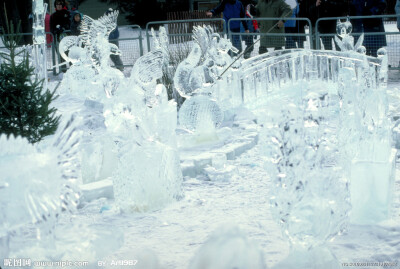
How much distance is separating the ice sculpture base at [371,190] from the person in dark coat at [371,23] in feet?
18.3

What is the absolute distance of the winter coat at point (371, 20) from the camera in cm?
862

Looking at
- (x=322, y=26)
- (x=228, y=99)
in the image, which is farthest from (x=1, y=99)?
(x=322, y=26)

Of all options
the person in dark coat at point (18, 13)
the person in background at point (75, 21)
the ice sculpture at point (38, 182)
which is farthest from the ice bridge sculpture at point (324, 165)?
the person in dark coat at point (18, 13)

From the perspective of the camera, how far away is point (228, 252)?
6.19ft

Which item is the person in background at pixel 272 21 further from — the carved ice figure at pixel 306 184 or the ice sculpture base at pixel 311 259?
the ice sculpture base at pixel 311 259

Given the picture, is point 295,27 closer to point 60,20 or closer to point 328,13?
→ point 328,13

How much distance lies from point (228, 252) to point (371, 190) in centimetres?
177

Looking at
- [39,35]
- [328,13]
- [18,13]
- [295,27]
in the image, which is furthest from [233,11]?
[18,13]

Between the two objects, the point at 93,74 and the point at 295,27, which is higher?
the point at 295,27

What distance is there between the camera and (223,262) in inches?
73.7

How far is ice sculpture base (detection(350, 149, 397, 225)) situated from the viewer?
337cm

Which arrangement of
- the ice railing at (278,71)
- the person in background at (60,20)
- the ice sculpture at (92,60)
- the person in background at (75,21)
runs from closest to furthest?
1. the ice railing at (278,71)
2. the ice sculpture at (92,60)
3. the person in background at (75,21)
4. the person in background at (60,20)

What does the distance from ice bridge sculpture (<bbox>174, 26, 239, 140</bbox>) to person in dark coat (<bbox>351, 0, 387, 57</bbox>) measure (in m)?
3.30

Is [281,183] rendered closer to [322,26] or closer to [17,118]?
[17,118]
